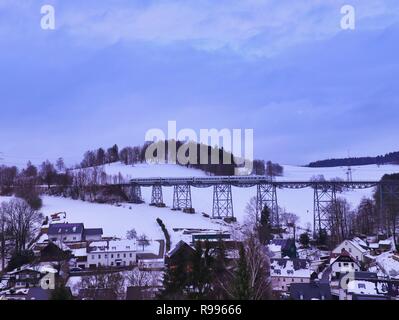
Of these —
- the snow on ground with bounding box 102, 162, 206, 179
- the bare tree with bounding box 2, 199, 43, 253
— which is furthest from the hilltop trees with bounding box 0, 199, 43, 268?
the snow on ground with bounding box 102, 162, 206, 179

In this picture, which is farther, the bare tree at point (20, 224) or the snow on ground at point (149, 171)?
the snow on ground at point (149, 171)

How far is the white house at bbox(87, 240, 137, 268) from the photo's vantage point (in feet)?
29.8

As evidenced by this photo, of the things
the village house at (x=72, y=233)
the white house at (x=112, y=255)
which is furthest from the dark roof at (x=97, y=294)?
the village house at (x=72, y=233)

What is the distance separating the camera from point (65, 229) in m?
12.2

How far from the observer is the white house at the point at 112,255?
909 cm

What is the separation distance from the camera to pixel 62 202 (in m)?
17.7

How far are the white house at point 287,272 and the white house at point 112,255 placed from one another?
11.0ft

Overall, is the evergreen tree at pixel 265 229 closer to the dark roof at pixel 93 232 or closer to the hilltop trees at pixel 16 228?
the dark roof at pixel 93 232

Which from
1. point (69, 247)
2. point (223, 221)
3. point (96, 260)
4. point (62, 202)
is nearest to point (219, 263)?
point (96, 260)

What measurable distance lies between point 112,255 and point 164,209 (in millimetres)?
7117

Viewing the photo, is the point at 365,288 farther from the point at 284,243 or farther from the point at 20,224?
Answer: the point at 20,224

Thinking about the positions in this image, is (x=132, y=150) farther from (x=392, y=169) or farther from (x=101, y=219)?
(x=392, y=169)

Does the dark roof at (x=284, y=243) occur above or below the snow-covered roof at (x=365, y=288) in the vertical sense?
below
